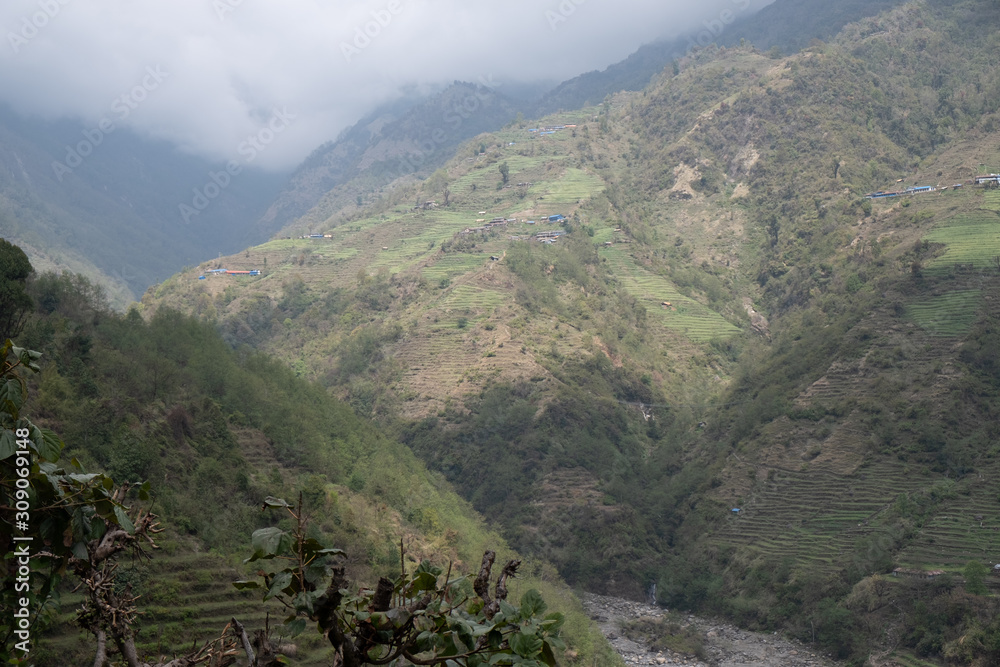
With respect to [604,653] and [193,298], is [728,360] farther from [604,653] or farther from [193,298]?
[193,298]

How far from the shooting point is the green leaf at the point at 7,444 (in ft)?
13.2

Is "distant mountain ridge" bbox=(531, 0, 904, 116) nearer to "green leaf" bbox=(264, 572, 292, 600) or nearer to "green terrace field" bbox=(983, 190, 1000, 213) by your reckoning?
"green terrace field" bbox=(983, 190, 1000, 213)

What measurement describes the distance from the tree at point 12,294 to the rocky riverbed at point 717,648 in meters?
34.5

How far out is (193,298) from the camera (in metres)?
92.1

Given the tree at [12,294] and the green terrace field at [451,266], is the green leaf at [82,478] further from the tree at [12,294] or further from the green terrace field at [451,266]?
the green terrace field at [451,266]

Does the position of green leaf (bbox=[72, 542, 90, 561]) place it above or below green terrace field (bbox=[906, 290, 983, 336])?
above

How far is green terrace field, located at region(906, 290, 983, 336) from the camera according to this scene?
6109 cm

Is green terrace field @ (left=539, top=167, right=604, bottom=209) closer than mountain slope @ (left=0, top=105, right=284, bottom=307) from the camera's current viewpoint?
Yes

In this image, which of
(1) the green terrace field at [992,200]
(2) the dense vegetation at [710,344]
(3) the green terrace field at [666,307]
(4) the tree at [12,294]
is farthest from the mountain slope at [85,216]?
(1) the green terrace field at [992,200]

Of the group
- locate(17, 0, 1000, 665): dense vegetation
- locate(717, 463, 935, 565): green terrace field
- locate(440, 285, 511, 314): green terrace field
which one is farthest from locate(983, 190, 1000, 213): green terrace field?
locate(440, 285, 511, 314): green terrace field

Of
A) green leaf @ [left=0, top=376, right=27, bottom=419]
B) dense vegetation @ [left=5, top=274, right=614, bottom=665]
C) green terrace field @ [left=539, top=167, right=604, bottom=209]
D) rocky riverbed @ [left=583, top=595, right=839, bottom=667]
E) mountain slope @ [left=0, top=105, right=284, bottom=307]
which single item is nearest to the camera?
green leaf @ [left=0, top=376, right=27, bottom=419]

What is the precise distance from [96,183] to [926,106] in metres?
169

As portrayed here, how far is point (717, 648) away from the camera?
155 feet

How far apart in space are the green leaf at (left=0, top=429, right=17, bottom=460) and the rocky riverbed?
1784 inches
